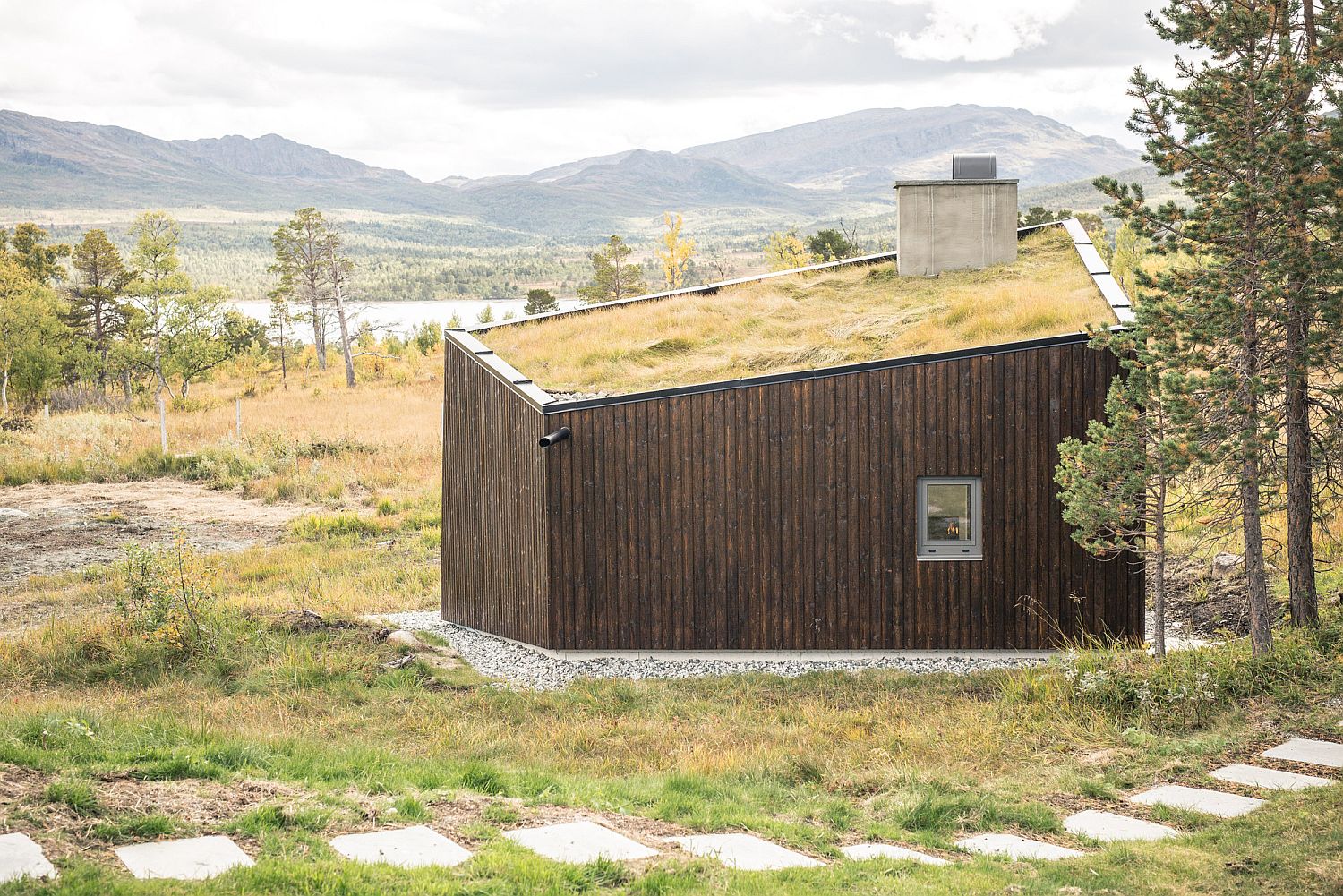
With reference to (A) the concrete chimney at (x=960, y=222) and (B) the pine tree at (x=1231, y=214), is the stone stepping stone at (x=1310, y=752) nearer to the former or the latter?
(B) the pine tree at (x=1231, y=214)

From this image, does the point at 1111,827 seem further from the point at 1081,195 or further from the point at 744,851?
the point at 1081,195

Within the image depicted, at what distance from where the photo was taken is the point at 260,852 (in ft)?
13.6

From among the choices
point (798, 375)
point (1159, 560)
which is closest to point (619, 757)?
point (798, 375)

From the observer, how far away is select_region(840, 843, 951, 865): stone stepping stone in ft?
15.3

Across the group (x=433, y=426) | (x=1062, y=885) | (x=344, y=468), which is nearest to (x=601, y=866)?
(x=1062, y=885)

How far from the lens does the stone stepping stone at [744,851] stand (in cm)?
446

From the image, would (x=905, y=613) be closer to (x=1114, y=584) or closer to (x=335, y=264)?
(x=1114, y=584)

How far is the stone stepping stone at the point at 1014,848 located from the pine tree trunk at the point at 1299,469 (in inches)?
180

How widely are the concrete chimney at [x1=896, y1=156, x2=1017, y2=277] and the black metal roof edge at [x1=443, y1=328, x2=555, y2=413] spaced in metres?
5.81

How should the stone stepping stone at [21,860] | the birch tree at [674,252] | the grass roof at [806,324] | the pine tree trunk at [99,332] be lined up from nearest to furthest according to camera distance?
the stone stepping stone at [21,860]
the grass roof at [806,324]
the pine tree trunk at [99,332]
the birch tree at [674,252]

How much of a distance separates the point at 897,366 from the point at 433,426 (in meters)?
21.8

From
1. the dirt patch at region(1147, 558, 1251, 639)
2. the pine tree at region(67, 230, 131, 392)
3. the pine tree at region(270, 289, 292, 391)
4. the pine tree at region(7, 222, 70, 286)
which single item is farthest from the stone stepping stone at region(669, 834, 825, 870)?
the pine tree at region(270, 289, 292, 391)

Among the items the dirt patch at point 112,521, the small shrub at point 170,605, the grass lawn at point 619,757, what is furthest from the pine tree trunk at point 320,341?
the small shrub at point 170,605

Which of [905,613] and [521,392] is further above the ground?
[521,392]
